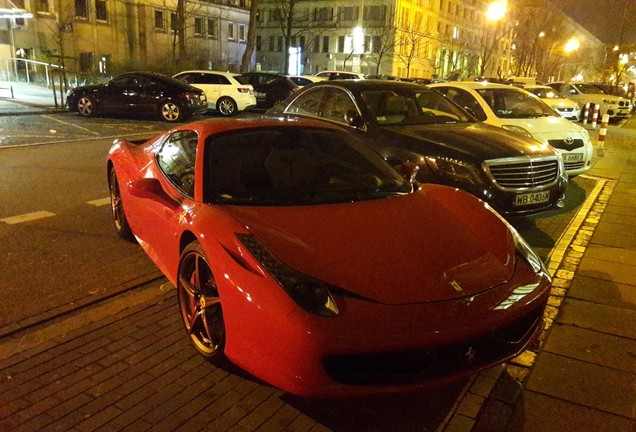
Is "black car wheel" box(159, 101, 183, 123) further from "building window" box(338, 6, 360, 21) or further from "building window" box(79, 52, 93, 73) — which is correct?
"building window" box(338, 6, 360, 21)

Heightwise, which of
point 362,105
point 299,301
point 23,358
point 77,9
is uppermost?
point 77,9

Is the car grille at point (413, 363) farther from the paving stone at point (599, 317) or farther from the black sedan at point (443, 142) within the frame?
the black sedan at point (443, 142)

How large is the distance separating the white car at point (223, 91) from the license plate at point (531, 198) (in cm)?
1393

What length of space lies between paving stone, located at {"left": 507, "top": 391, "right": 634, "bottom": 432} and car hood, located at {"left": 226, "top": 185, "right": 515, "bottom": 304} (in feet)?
2.36

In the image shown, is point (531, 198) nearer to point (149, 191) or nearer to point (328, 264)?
point (328, 264)

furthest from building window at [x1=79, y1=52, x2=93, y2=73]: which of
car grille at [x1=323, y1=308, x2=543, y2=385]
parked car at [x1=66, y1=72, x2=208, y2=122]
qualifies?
car grille at [x1=323, y1=308, x2=543, y2=385]

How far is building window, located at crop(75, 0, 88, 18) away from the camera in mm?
36000

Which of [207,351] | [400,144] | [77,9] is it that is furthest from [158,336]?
[77,9]

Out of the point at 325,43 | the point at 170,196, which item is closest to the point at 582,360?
the point at 170,196

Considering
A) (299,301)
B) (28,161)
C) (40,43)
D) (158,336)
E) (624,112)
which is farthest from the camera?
(40,43)

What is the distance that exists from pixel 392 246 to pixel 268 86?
61.8 feet

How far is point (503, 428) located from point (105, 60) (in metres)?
37.7

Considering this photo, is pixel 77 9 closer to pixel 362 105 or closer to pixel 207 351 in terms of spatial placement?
pixel 362 105

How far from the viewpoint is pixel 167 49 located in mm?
42562
